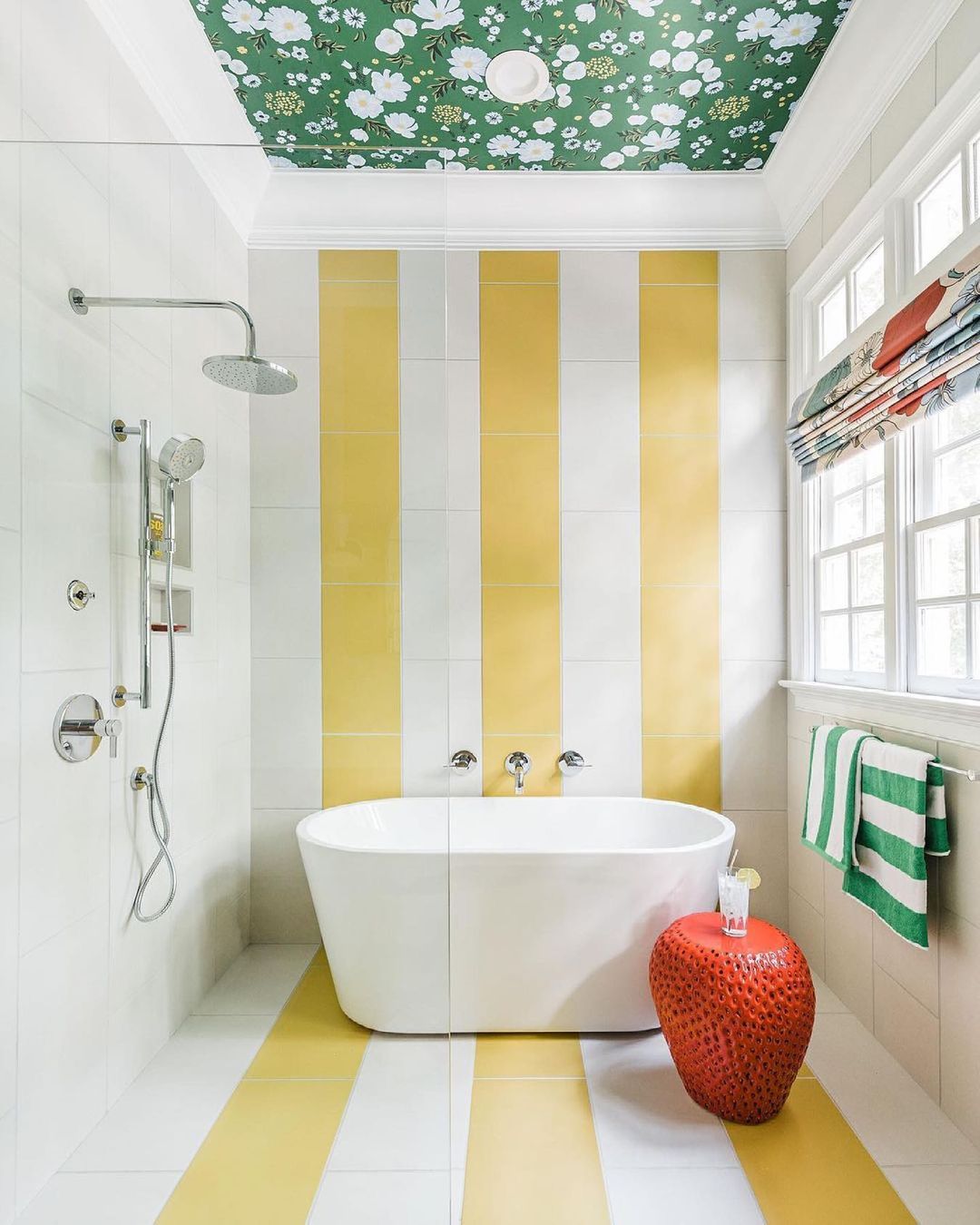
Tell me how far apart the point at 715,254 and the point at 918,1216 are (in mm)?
2891

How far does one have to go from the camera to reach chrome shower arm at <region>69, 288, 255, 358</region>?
4.54ft

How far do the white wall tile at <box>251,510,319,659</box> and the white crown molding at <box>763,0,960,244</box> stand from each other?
193cm

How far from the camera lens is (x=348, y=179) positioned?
1.38m

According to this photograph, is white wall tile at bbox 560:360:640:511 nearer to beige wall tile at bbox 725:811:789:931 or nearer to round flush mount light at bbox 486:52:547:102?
round flush mount light at bbox 486:52:547:102

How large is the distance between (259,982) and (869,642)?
198 centimetres

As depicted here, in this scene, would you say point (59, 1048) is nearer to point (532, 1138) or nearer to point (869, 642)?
point (532, 1138)

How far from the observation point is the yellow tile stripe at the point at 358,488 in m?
1.44

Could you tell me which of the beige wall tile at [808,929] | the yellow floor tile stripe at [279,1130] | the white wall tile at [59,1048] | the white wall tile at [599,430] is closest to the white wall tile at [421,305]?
the white wall tile at [59,1048]

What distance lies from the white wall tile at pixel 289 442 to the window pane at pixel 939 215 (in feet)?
5.31

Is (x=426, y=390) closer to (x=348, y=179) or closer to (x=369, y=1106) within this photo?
(x=348, y=179)

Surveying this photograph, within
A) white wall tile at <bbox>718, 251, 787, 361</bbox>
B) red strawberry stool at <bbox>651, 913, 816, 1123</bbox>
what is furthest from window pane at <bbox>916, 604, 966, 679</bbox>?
white wall tile at <bbox>718, 251, 787, 361</bbox>

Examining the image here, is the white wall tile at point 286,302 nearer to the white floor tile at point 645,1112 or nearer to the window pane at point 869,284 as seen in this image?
the window pane at point 869,284

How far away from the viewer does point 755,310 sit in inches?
114

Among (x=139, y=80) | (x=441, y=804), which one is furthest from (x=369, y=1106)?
(x=139, y=80)
